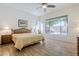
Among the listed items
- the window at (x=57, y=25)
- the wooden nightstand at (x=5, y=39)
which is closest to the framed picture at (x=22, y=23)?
the wooden nightstand at (x=5, y=39)

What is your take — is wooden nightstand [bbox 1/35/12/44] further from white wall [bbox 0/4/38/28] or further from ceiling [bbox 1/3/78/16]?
ceiling [bbox 1/3/78/16]

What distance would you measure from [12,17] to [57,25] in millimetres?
1144

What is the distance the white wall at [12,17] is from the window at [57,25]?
1.28 feet

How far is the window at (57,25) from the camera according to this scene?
2.29 metres

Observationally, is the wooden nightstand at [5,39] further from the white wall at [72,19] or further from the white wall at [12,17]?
the white wall at [72,19]

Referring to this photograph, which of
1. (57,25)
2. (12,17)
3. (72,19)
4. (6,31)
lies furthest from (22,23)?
(72,19)

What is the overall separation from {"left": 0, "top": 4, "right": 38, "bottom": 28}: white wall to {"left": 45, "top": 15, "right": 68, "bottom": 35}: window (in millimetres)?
390

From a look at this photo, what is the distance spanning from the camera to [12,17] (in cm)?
226

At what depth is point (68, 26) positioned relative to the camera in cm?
225

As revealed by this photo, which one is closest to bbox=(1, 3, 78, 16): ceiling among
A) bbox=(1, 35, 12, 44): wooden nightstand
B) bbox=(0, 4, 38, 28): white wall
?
bbox=(0, 4, 38, 28): white wall

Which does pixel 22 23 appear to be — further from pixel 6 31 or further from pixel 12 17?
pixel 6 31

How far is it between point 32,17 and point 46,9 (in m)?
0.41

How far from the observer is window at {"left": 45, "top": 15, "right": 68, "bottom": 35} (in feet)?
7.51

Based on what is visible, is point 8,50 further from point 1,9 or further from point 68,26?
point 68,26
